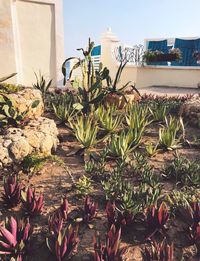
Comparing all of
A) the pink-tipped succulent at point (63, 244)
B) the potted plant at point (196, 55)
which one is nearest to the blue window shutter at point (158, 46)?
the potted plant at point (196, 55)

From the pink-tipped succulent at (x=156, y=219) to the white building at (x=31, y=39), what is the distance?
22.9ft

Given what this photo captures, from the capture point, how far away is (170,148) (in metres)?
4.43

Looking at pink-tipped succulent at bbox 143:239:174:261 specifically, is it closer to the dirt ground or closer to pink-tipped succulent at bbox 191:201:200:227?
the dirt ground

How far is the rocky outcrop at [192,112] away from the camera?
5.79m

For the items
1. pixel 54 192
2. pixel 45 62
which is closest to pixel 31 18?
pixel 45 62

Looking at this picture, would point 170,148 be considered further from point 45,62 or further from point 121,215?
point 45,62

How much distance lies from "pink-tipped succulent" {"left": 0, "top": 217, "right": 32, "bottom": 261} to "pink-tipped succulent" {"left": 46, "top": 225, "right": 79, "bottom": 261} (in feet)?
0.61

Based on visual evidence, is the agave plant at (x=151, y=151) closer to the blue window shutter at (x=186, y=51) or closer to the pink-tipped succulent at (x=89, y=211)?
the pink-tipped succulent at (x=89, y=211)

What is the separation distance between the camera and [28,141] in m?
3.78

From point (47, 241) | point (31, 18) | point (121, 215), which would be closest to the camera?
point (47, 241)

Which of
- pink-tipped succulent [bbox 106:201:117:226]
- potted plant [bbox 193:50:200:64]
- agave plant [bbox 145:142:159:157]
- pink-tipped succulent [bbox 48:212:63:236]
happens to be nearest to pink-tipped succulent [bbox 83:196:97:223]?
pink-tipped succulent [bbox 106:201:117:226]

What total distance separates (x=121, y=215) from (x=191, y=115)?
12.9ft

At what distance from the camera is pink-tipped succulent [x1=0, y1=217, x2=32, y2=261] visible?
220 centimetres

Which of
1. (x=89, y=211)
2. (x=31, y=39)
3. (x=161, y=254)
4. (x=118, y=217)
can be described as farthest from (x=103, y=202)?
(x=31, y=39)
